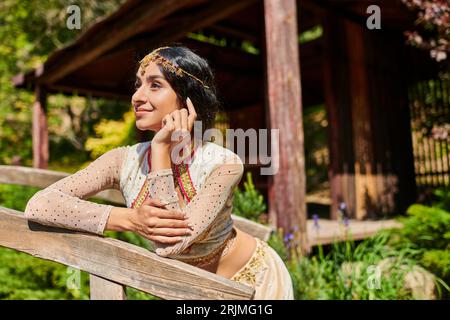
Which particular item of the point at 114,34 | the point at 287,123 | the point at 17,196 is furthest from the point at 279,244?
the point at 114,34

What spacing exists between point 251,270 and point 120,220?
0.54m

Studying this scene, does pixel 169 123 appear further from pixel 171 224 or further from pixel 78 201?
pixel 78 201

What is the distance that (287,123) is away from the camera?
3438 millimetres

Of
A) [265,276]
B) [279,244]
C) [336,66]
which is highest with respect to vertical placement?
[336,66]

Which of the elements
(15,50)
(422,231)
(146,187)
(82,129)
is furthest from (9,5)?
(146,187)

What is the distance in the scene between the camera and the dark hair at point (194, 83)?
3.90 ft

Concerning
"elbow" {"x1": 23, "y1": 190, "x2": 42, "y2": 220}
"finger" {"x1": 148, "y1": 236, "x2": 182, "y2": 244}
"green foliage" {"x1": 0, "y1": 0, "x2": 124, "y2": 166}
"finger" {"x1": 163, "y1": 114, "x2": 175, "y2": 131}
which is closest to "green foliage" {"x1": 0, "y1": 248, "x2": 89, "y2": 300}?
"elbow" {"x1": 23, "y1": 190, "x2": 42, "y2": 220}

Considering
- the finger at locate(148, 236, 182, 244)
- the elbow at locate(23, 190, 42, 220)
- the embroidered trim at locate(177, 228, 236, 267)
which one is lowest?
the embroidered trim at locate(177, 228, 236, 267)

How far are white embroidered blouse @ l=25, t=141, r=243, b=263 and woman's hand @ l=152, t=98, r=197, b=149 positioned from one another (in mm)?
80

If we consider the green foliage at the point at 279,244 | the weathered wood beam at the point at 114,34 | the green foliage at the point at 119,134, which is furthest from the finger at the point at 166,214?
the green foliage at the point at 119,134

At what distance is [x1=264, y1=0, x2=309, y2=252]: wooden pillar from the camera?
3424mm

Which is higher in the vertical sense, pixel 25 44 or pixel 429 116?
pixel 25 44

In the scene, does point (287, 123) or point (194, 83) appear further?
point (287, 123)

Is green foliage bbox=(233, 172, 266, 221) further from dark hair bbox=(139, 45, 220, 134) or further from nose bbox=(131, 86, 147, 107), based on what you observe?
nose bbox=(131, 86, 147, 107)
